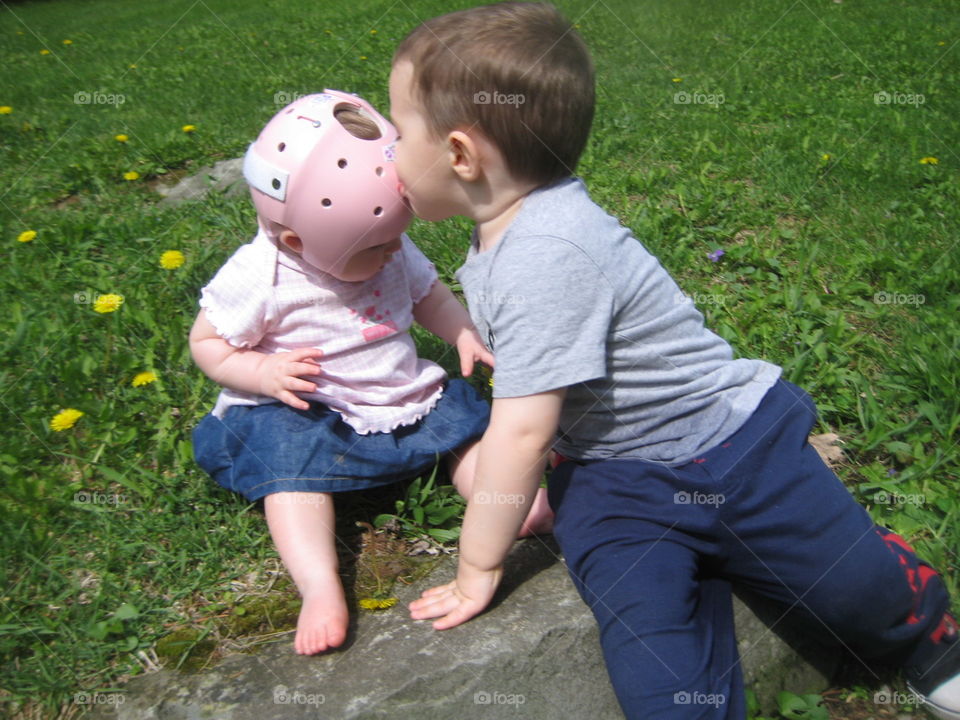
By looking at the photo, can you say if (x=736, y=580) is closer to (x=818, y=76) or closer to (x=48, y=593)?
(x=48, y=593)

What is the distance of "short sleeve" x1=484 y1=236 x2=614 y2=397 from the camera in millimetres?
1586

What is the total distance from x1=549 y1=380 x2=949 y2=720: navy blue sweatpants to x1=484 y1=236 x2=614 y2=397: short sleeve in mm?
364

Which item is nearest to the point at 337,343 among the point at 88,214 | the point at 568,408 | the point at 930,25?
the point at 568,408

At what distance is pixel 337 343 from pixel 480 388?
645 millimetres

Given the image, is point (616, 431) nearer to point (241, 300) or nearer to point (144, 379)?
point (241, 300)

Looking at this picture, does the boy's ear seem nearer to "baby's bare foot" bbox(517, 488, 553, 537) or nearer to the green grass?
"baby's bare foot" bbox(517, 488, 553, 537)

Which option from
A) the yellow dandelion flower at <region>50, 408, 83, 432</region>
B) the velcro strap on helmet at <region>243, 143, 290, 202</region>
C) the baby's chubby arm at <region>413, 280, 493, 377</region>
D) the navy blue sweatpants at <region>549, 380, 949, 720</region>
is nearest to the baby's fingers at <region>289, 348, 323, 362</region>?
the velcro strap on helmet at <region>243, 143, 290, 202</region>

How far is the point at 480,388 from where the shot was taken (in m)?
2.61

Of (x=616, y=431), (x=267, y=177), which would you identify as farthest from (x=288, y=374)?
(x=616, y=431)

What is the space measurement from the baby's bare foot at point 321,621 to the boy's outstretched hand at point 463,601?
0.53 ft

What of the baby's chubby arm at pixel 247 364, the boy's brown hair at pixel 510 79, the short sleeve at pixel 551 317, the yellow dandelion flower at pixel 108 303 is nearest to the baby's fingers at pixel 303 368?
the baby's chubby arm at pixel 247 364

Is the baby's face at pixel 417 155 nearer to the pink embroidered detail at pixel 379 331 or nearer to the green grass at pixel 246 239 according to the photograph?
the pink embroidered detail at pixel 379 331

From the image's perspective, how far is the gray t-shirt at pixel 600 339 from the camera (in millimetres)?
1592

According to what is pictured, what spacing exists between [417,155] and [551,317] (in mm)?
453
